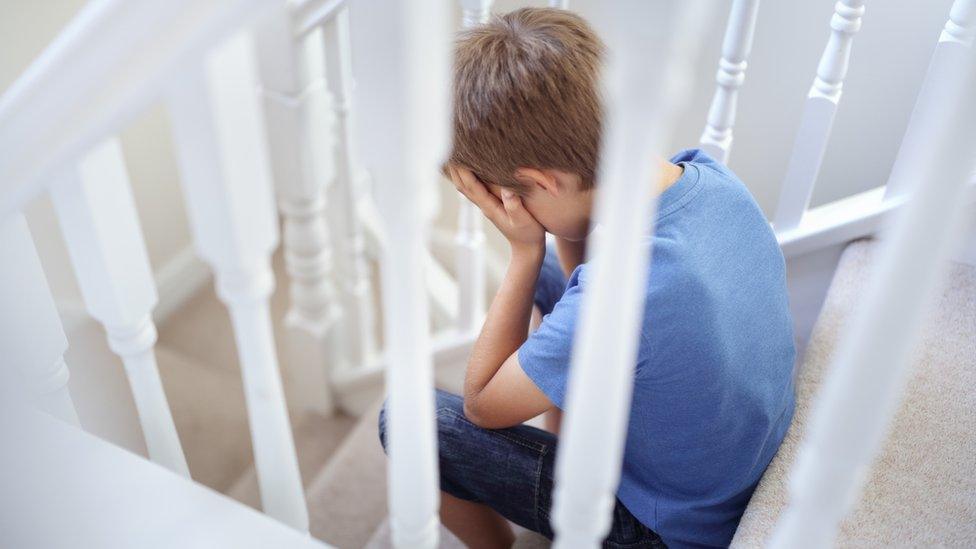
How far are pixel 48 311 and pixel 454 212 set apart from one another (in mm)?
1665

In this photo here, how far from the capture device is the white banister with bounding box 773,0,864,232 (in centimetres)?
115

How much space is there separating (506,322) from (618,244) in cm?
60

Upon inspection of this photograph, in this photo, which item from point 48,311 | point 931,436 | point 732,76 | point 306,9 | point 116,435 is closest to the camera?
point 48,311

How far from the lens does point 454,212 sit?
7.97 ft

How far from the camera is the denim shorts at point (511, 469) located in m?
1.03

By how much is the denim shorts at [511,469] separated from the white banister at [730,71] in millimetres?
527

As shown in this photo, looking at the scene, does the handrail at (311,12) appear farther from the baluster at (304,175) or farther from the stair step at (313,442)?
the stair step at (313,442)

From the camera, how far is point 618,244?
443 mm

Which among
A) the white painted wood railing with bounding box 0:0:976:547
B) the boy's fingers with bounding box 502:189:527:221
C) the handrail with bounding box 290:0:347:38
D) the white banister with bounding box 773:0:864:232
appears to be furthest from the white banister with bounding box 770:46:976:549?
the handrail with bounding box 290:0:347:38

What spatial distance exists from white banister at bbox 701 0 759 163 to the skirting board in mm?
1600

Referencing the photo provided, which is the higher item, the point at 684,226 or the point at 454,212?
the point at 684,226

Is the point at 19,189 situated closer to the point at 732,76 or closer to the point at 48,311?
the point at 48,311

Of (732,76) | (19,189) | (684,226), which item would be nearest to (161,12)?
(19,189)

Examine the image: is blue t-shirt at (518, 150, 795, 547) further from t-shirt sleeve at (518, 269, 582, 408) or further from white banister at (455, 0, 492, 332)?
white banister at (455, 0, 492, 332)
